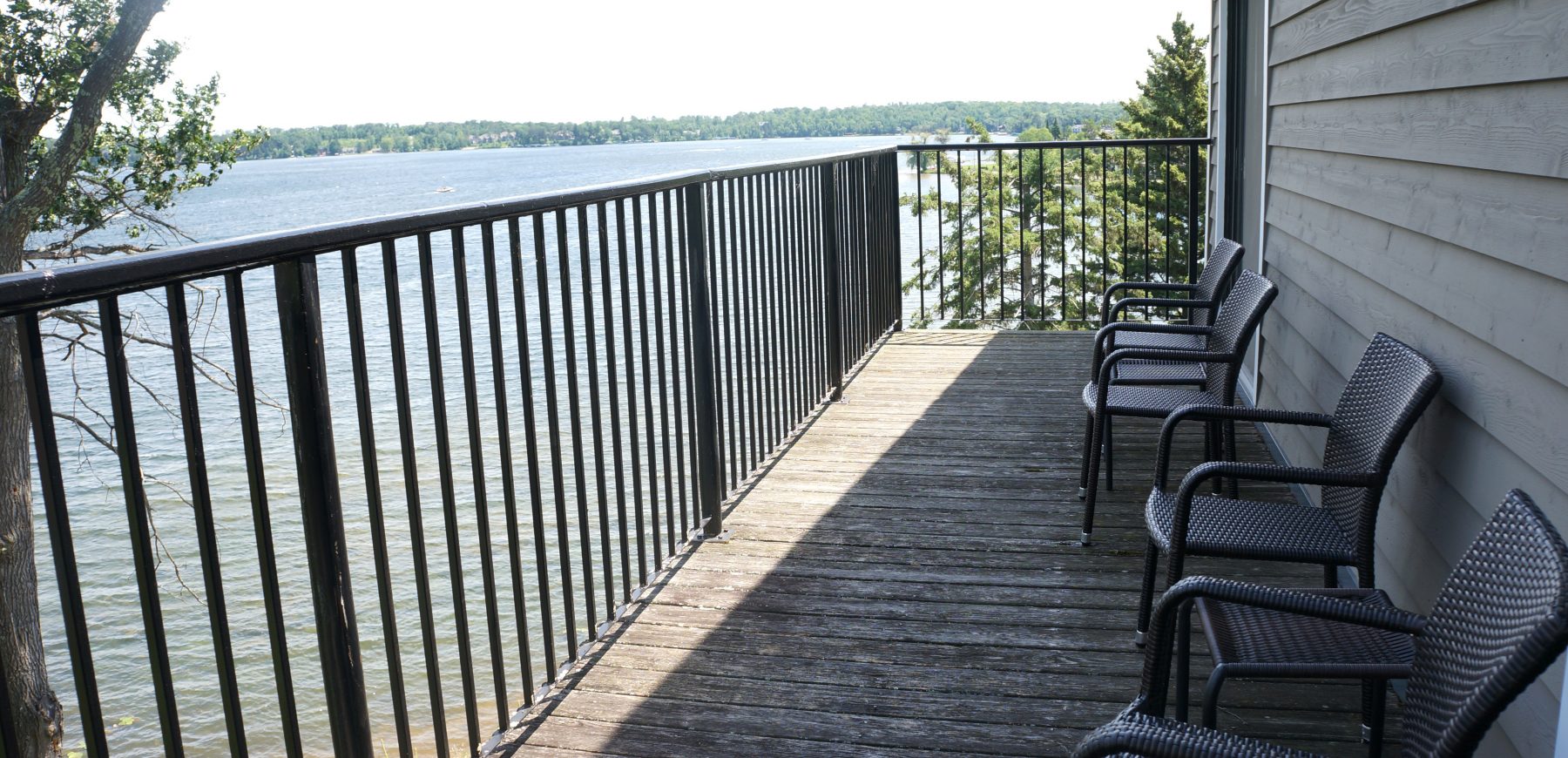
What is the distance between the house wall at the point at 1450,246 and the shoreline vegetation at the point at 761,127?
26086mm

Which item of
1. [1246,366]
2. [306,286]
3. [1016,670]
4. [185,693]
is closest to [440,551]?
[185,693]

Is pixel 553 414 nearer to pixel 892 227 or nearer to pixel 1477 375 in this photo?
pixel 1477 375

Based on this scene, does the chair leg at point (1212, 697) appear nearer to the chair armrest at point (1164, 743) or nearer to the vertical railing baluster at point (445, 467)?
the chair armrest at point (1164, 743)

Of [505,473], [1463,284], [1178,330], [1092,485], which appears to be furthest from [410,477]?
[1178,330]

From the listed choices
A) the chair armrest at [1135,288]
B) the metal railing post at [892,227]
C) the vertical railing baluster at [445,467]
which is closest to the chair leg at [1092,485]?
the chair armrest at [1135,288]

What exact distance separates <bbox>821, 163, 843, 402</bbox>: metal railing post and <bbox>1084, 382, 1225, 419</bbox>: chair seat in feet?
4.96

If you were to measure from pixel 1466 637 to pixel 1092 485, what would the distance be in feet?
6.74

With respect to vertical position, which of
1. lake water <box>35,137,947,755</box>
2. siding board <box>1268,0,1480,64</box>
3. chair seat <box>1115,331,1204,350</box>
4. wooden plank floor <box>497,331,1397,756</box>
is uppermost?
siding board <box>1268,0,1480,64</box>

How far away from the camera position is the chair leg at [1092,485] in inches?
133

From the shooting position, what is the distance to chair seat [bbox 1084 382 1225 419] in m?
3.43

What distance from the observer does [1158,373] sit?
3.93m

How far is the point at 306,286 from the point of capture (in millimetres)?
1631

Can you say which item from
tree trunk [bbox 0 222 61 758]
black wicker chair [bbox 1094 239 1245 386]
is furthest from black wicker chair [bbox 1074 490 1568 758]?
tree trunk [bbox 0 222 61 758]

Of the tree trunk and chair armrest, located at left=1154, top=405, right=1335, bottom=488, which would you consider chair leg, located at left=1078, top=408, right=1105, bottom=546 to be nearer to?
chair armrest, located at left=1154, top=405, right=1335, bottom=488
